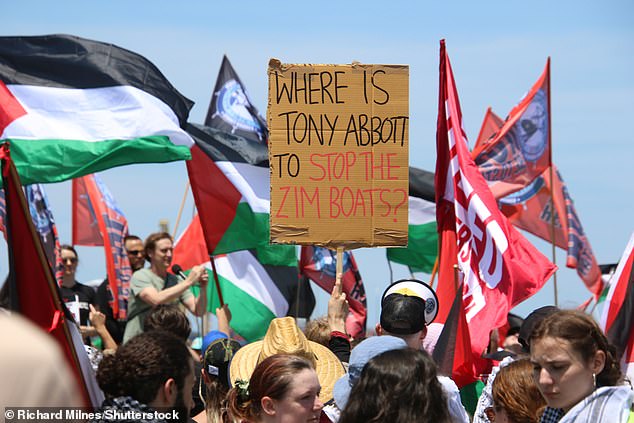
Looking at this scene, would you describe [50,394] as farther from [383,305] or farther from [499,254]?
[499,254]

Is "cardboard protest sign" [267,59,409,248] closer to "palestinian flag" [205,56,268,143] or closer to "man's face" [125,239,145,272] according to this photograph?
"man's face" [125,239,145,272]

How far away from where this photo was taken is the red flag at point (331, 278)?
39.0ft

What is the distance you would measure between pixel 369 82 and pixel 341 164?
2.03 feet

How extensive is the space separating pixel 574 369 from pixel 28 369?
6.98 ft

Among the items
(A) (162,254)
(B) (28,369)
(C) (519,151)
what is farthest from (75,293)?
(B) (28,369)

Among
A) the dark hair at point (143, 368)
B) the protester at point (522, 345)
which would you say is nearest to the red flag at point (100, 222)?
the protester at point (522, 345)

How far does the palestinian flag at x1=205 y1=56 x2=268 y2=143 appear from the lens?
40.8ft

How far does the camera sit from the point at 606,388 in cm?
391

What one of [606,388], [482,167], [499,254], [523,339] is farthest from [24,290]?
[482,167]

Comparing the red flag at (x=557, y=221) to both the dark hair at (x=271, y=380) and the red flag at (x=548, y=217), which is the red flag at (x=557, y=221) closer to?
the red flag at (x=548, y=217)

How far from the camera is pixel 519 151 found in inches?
552

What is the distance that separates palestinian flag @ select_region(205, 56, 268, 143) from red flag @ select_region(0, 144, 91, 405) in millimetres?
6450

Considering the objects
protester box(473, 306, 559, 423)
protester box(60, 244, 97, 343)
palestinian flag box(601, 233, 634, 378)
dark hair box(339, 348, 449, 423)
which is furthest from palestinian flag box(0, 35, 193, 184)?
dark hair box(339, 348, 449, 423)

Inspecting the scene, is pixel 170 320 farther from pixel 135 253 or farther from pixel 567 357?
pixel 135 253
